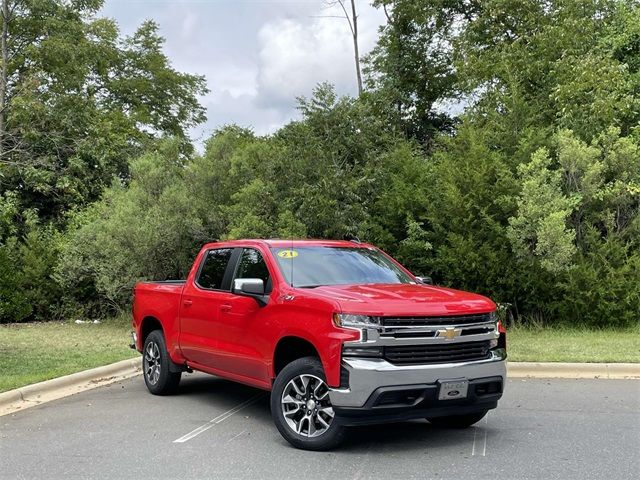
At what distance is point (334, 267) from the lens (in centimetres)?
705

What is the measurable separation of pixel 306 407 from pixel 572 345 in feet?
23.2

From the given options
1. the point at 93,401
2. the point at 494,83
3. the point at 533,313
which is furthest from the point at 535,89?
the point at 93,401

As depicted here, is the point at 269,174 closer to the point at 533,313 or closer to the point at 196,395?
the point at 533,313

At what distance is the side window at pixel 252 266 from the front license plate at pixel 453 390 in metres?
2.09

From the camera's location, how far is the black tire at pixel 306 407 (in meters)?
5.75

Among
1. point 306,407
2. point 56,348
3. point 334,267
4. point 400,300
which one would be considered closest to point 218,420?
point 306,407

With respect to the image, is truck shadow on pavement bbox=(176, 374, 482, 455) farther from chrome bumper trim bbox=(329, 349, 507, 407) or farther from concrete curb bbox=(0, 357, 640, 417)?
concrete curb bbox=(0, 357, 640, 417)

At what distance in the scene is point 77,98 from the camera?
23.9m

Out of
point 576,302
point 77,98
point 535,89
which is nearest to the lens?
point 576,302

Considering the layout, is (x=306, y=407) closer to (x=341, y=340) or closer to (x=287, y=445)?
(x=287, y=445)

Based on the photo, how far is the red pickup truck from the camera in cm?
554

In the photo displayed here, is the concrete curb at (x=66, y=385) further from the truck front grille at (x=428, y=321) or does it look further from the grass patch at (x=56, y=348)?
the truck front grille at (x=428, y=321)

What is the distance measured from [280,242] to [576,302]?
8.78 meters

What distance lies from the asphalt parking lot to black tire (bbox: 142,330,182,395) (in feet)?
0.57
